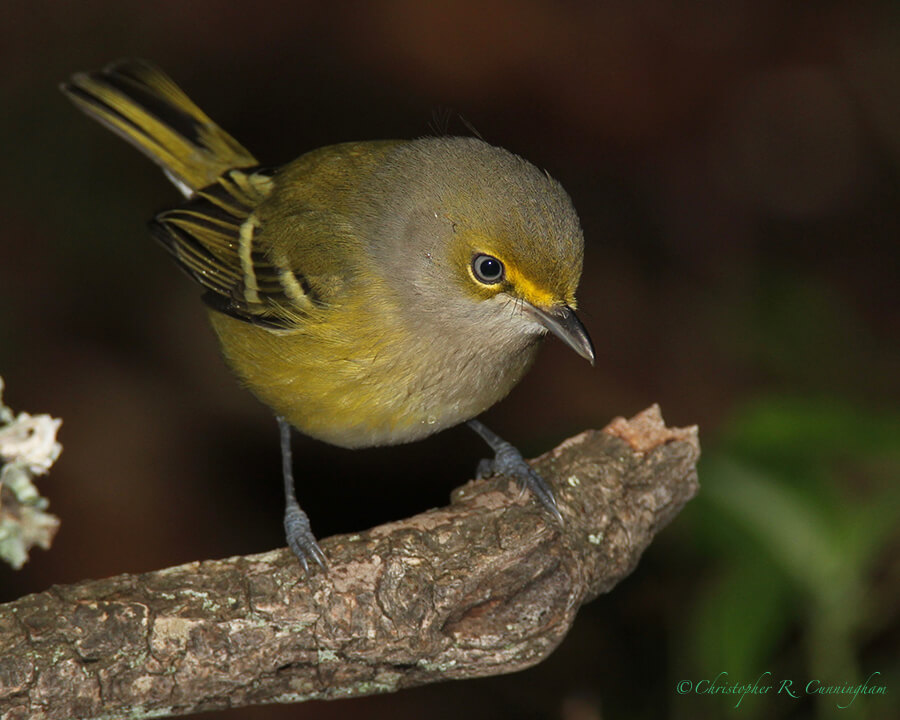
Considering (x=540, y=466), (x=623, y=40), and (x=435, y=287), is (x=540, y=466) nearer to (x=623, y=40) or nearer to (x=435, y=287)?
(x=435, y=287)

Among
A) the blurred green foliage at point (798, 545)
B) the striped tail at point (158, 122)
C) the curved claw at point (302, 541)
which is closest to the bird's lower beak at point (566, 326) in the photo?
the blurred green foliage at point (798, 545)

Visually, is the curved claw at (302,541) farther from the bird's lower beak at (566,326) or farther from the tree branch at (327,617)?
the bird's lower beak at (566,326)

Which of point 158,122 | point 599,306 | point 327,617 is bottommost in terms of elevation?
point 327,617

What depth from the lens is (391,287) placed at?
13.0 ft

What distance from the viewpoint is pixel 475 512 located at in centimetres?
359

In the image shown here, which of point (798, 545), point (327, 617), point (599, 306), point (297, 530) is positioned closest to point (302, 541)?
point (297, 530)

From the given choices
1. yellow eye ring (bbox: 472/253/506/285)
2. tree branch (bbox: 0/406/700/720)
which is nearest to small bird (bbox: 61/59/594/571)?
yellow eye ring (bbox: 472/253/506/285)

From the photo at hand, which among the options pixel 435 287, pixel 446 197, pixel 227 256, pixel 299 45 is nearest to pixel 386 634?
pixel 435 287

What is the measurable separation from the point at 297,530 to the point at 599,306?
3.86 m

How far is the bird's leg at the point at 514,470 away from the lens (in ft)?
12.0

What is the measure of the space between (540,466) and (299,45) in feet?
16.8

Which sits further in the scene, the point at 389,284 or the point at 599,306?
the point at 599,306

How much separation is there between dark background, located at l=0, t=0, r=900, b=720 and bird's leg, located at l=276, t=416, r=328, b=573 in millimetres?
1111

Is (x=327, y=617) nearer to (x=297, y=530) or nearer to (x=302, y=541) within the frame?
(x=302, y=541)
